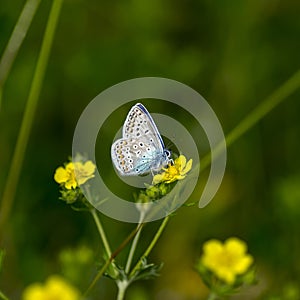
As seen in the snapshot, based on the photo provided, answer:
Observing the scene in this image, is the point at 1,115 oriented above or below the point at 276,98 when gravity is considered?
below

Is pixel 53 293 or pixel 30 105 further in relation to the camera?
pixel 30 105

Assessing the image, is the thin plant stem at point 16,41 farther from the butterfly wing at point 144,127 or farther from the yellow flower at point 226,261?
the yellow flower at point 226,261

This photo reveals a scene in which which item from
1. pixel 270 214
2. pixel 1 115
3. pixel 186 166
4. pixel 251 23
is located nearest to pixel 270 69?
pixel 251 23

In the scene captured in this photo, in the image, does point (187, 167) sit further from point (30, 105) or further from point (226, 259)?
point (30, 105)

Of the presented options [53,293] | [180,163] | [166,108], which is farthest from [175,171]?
[166,108]

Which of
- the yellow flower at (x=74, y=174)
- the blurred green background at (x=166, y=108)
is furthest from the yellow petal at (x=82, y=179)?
the blurred green background at (x=166, y=108)

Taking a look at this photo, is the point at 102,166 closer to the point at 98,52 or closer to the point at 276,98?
the point at 98,52
